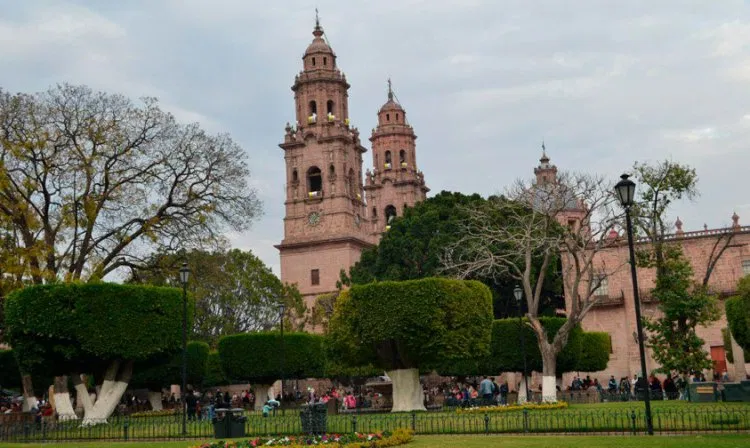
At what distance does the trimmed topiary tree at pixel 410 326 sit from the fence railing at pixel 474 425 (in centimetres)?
471

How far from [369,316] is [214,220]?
8708mm

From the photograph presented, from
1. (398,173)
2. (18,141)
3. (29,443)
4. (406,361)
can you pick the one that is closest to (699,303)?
(406,361)

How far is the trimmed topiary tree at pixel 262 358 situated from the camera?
41.6 meters

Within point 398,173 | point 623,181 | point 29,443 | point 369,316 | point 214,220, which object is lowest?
point 29,443

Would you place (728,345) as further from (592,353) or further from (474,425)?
(474,425)

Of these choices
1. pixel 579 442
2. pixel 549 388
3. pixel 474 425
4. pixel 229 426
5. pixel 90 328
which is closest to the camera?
pixel 579 442

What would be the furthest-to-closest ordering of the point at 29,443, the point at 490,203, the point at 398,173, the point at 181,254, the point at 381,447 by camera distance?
the point at 398,173
the point at 490,203
the point at 181,254
the point at 29,443
the point at 381,447

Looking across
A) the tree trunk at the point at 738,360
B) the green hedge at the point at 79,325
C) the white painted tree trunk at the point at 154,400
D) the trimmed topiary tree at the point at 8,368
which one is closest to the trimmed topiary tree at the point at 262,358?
the white painted tree trunk at the point at 154,400

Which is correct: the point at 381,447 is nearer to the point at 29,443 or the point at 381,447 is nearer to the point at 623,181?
the point at 623,181

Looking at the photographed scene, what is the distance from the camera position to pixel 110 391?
1144 inches

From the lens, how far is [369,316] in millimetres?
30359

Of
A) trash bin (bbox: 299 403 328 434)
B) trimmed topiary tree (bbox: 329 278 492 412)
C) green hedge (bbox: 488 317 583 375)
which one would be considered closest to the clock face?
green hedge (bbox: 488 317 583 375)

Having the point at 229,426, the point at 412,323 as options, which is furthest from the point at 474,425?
the point at 412,323

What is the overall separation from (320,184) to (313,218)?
9.68 ft
